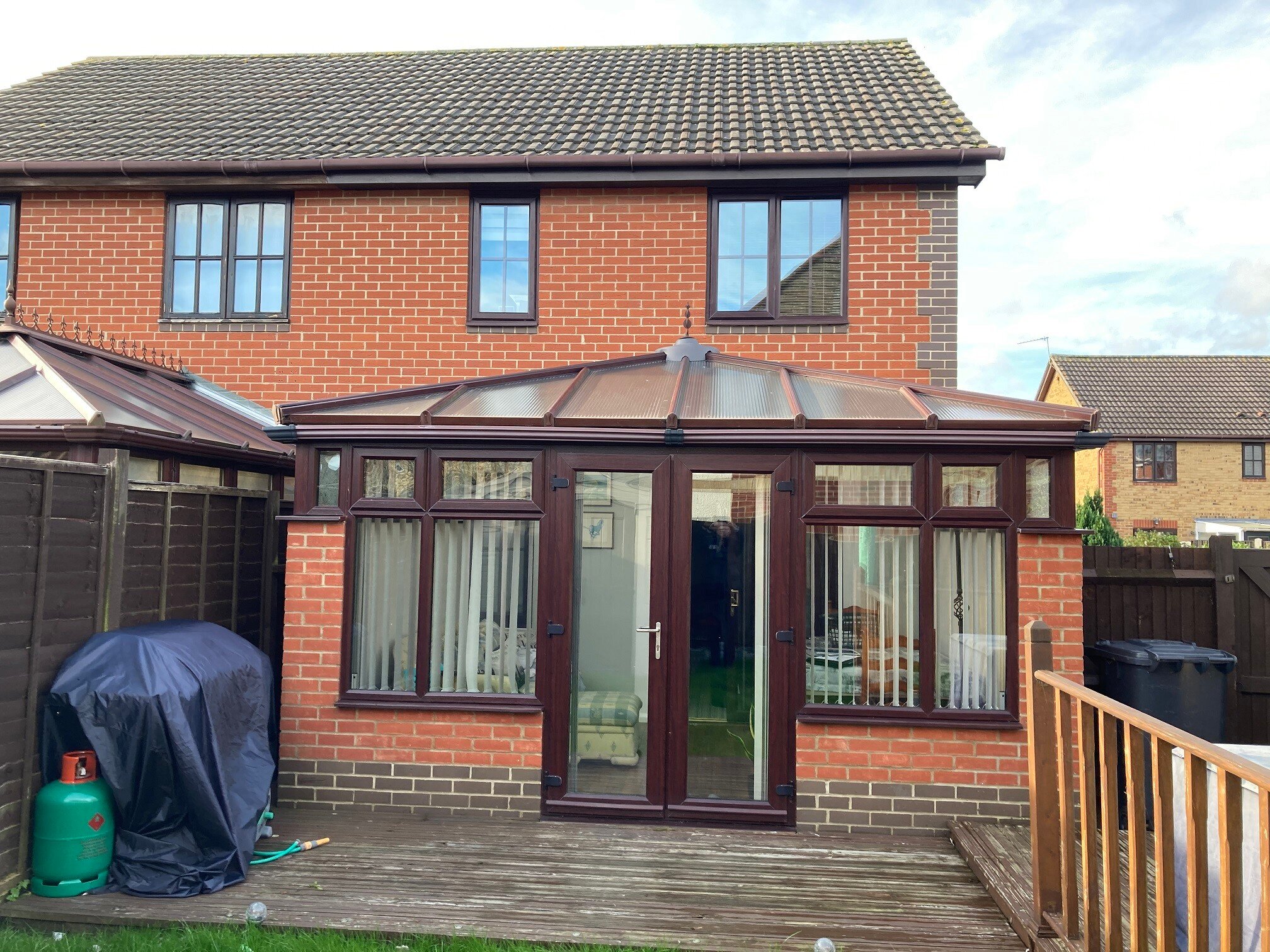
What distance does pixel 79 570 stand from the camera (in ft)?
15.0

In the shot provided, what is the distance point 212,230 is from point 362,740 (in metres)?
5.97

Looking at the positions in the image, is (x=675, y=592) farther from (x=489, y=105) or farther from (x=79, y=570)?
(x=489, y=105)

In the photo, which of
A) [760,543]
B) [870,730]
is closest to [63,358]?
[760,543]

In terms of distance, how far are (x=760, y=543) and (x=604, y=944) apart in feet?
8.41

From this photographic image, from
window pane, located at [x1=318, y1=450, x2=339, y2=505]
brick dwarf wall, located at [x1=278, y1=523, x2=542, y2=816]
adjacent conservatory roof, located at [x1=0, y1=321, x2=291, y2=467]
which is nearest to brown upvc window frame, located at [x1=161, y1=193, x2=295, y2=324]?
adjacent conservatory roof, located at [x1=0, y1=321, x2=291, y2=467]

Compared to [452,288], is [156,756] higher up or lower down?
lower down

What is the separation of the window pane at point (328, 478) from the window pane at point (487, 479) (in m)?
0.75

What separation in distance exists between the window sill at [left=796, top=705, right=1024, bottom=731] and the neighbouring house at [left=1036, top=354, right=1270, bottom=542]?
Result: 2430 cm

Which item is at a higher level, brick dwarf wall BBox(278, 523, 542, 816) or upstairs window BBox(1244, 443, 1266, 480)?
upstairs window BBox(1244, 443, 1266, 480)

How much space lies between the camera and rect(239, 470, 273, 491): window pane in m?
6.68

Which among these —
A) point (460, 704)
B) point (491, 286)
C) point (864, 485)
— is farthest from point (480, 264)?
point (864, 485)

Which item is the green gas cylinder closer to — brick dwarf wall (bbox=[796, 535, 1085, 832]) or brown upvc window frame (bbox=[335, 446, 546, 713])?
brown upvc window frame (bbox=[335, 446, 546, 713])

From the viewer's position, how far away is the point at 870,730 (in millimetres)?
5246

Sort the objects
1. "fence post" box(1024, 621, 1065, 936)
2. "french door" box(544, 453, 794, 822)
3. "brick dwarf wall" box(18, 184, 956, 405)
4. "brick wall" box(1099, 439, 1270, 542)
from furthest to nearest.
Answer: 1. "brick wall" box(1099, 439, 1270, 542)
2. "brick dwarf wall" box(18, 184, 956, 405)
3. "french door" box(544, 453, 794, 822)
4. "fence post" box(1024, 621, 1065, 936)
